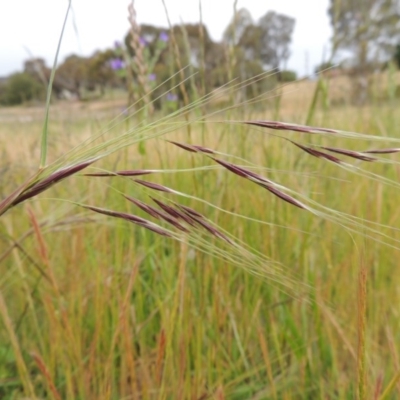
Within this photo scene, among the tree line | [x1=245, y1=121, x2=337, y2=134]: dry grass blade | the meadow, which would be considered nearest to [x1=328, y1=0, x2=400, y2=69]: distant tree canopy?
the tree line

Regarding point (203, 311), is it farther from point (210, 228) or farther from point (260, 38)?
point (260, 38)

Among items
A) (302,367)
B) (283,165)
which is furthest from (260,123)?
(283,165)

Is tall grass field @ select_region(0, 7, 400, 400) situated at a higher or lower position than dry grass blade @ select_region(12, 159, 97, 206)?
lower

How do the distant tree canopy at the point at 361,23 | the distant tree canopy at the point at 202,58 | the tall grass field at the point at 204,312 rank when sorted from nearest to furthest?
the tall grass field at the point at 204,312 → the distant tree canopy at the point at 202,58 → the distant tree canopy at the point at 361,23

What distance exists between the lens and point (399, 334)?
2.53ft

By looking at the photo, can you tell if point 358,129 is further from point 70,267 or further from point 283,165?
point 70,267

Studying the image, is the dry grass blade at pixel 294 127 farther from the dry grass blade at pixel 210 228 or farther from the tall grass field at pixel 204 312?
the tall grass field at pixel 204 312

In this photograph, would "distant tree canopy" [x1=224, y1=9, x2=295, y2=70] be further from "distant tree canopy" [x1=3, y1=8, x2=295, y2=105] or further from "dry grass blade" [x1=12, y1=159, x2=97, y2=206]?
"dry grass blade" [x1=12, y1=159, x2=97, y2=206]

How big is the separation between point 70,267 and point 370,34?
104cm

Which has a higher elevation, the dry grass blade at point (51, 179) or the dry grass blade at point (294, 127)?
the dry grass blade at point (294, 127)

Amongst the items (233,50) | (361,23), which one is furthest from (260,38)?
(233,50)

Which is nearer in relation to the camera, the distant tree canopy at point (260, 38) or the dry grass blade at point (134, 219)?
the dry grass blade at point (134, 219)

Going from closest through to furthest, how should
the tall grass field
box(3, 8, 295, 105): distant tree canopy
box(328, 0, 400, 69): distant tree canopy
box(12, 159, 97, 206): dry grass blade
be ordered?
1. box(12, 159, 97, 206): dry grass blade
2. the tall grass field
3. box(3, 8, 295, 105): distant tree canopy
4. box(328, 0, 400, 69): distant tree canopy

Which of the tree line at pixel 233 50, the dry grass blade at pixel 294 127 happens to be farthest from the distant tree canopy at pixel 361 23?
the dry grass blade at pixel 294 127
